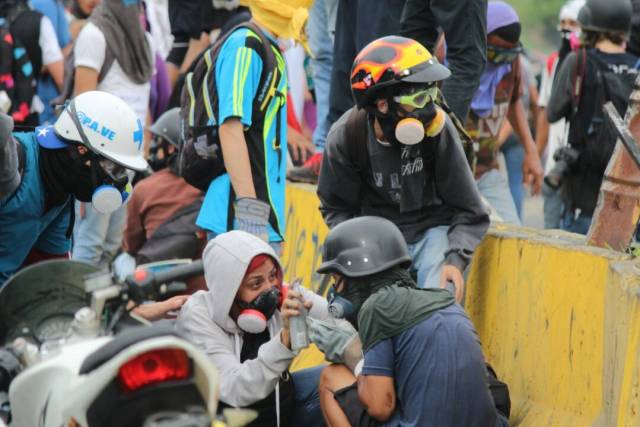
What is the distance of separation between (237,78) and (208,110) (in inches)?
10.5

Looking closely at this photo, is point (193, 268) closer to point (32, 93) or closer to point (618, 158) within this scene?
point (618, 158)

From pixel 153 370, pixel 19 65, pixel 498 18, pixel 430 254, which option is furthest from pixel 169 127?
pixel 153 370

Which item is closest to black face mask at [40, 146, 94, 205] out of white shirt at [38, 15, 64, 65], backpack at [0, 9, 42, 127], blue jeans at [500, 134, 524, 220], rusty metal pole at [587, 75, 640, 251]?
rusty metal pole at [587, 75, 640, 251]

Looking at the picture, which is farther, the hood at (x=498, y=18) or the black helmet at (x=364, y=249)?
the hood at (x=498, y=18)

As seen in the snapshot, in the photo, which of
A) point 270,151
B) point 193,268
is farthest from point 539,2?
point 193,268

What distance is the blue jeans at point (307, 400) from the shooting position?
252 inches

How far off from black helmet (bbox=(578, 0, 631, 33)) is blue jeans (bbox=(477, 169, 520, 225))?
1.08 meters

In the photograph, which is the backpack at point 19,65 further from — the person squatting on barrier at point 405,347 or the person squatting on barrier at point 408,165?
the person squatting on barrier at point 405,347

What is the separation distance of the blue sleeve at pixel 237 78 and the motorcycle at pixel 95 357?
2.59m

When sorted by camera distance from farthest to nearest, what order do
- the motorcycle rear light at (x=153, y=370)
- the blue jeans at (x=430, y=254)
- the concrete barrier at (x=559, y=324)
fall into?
the blue jeans at (x=430, y=254) < the concrete barrier at (x=559, y=324) < the motorcycle rear light at (x=153, y=370)

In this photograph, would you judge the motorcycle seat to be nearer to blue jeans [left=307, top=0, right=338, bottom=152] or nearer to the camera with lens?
blue jeans [left=307, top=0, right=338, bottom=152]

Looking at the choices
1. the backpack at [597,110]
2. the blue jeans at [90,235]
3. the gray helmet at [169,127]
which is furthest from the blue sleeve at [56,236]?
the backpack at [597,110]

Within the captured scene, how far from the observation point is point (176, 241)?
8000 millimetres

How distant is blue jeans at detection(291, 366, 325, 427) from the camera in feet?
21.0
